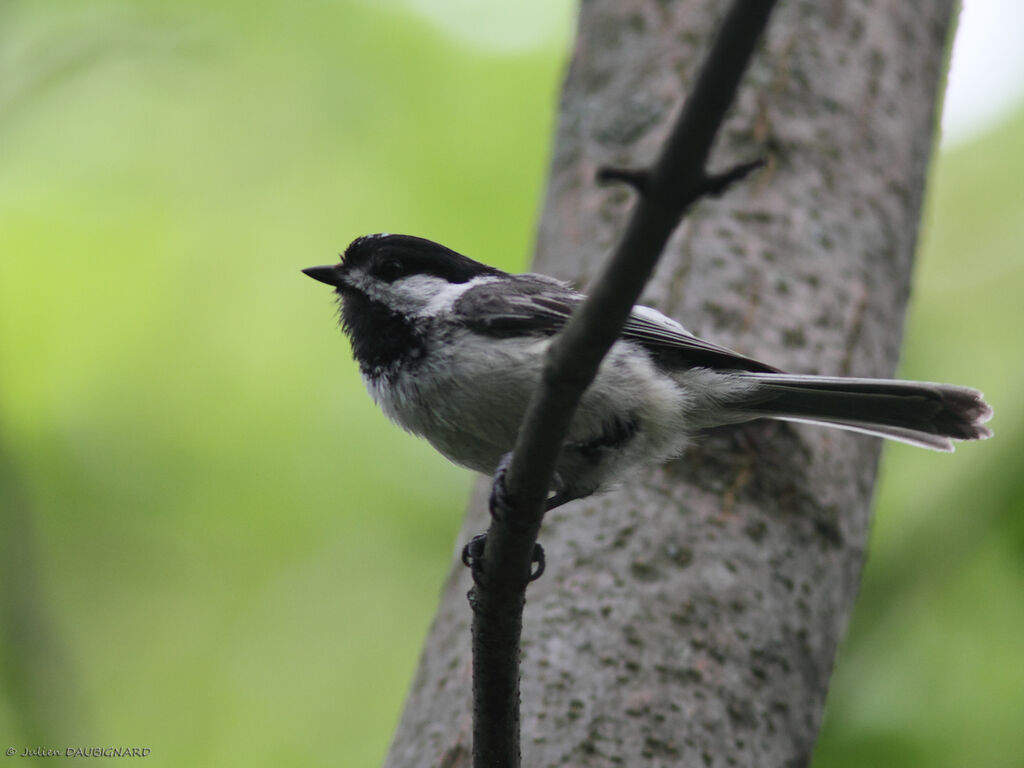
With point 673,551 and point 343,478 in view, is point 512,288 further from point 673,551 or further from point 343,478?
point 343,478

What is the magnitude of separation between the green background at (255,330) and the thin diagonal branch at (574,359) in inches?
112

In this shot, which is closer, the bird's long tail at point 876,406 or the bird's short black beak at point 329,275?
the bird's long tail at point 876,406

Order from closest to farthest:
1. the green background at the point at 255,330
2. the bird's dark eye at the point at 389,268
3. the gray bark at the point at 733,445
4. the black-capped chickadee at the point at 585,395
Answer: the gray bark at the point at 733,445 → the black-capped chickadee at the point at 585,395 → the bird's dark eye at the point at 389,268 → the green background at the point at 255,330

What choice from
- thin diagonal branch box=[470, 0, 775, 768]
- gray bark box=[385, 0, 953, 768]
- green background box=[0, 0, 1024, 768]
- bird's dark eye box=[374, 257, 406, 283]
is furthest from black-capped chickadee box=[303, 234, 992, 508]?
green background box=[0, 0, 1024, 768]

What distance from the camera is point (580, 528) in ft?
8.46

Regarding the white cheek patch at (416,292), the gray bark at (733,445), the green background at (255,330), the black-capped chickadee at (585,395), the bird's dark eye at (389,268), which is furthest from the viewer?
the green background at (255,330)

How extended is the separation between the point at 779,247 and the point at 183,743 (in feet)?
11.5

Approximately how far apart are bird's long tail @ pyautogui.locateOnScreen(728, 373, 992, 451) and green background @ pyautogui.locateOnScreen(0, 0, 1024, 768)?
1692 mm

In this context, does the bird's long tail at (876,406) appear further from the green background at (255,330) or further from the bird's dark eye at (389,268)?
the green background at (255,330)

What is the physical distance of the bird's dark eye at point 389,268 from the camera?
2748 millimetres

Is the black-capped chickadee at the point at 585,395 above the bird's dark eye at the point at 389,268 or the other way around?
the other way around

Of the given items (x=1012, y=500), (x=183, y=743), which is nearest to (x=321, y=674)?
(x=183, y=743)

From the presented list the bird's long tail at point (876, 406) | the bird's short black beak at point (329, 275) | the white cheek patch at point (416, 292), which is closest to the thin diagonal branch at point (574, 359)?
the white cheek patch at point (416, 292)

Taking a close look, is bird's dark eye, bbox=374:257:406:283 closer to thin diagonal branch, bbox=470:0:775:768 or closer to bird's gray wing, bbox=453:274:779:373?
bird's gray wing, bbox=453:274:779:373
